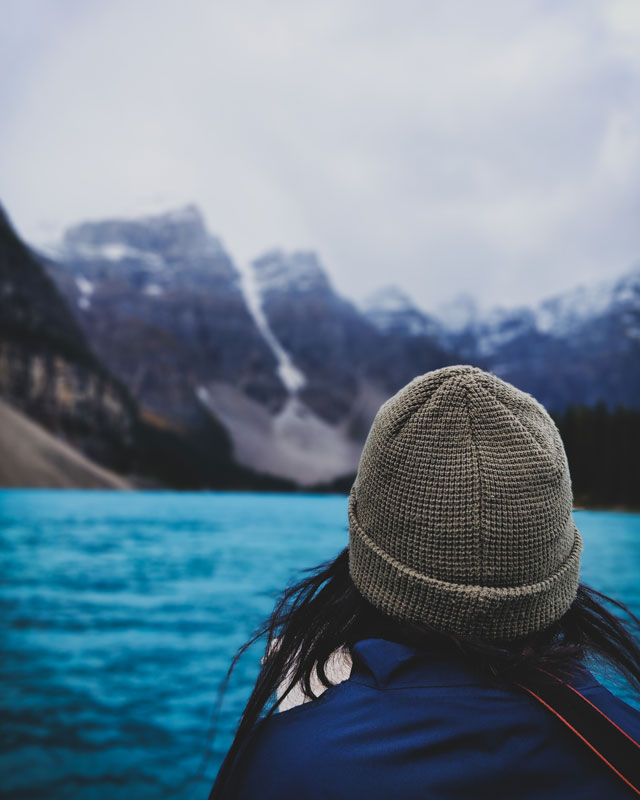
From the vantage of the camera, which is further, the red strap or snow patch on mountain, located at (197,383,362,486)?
snow patch on mountain, located at (197,383,362,486)

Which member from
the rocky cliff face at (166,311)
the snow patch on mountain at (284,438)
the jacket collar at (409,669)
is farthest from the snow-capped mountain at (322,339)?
the jacket collar at (409,669)

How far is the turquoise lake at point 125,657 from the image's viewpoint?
156 inches

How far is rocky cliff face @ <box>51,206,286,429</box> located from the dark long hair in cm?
11713

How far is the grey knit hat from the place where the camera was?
0.91 meters

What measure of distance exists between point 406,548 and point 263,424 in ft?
450

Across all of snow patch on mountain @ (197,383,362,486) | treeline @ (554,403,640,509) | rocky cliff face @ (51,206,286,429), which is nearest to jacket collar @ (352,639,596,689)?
treeline @ (554,403,640,509)

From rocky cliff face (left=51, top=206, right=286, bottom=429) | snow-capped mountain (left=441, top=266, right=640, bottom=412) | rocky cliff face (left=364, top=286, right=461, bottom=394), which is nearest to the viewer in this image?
rocky cliff face (left=51, top=206, right=286, bottom=429)

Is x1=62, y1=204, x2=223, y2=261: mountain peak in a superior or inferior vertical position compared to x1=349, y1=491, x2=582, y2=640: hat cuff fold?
superior

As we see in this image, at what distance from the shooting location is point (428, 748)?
77 centimetres

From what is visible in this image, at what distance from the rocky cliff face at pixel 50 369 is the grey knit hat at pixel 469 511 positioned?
276 ft

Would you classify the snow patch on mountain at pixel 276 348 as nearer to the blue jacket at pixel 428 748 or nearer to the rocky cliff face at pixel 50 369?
the rocky cliff face at pixel 50 369

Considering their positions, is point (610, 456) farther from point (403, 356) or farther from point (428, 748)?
point (403, 356)

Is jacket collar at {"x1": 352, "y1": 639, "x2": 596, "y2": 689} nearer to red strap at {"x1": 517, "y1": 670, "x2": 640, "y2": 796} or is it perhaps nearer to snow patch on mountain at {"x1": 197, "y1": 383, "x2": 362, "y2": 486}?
red strap at {"x1": 517, "y1": 670, "x2": 640, "y2": 796}

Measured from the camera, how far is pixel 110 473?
82375mm
